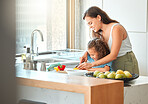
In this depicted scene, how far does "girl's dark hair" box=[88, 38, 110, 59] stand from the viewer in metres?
2.68

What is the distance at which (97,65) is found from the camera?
2.66 metres

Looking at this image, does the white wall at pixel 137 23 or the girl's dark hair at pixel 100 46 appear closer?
the girl's dark hair at pixel 100 46

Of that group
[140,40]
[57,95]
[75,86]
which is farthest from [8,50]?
[140,40]

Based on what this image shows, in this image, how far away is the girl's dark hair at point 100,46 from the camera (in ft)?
8.80

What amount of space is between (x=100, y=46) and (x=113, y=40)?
0.46 ft

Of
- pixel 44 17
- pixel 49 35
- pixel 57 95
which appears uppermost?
pixel 44 17

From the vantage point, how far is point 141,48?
3.91 meters

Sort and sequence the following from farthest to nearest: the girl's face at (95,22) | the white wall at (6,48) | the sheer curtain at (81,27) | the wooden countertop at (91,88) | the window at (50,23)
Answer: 1. the sheer curtain at (81,27)
2. the window at (50,23)
3. the girl's face at (95,22)
4. the wooden countertop at (91,88)
5. the white wall at (6,48)

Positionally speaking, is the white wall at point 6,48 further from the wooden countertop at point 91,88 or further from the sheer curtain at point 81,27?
the sheer curtain at point 81,27

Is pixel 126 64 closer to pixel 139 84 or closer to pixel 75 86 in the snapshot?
pixel 139 84

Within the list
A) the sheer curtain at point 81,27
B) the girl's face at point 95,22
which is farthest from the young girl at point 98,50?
Answer: the sheer curtain at point 81,27

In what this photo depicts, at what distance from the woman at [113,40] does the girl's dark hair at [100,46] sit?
6cm

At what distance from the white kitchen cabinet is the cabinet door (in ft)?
0.29

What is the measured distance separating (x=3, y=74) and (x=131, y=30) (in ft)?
13.2
